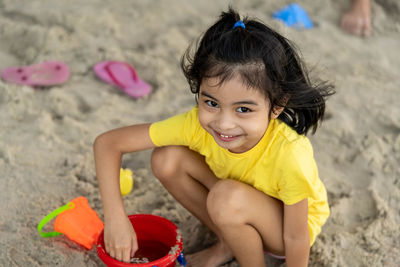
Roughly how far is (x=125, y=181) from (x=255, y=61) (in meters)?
0.71

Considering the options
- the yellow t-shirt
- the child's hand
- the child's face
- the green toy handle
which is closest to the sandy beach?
the green toy handle

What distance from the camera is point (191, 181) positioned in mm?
1446

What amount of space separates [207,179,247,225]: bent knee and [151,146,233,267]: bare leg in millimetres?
152

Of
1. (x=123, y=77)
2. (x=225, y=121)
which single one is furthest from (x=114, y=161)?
(x=123, y=77)

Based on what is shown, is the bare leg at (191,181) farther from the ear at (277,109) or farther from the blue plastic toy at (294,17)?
the blue plastic toy at (294,17)

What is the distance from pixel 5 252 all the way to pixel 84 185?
36cm

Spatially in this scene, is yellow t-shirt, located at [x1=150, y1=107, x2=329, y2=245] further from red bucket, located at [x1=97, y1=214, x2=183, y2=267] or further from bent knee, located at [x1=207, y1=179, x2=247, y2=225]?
red bucket, located at [x1=97, y1=214, x2=183, y2=267]

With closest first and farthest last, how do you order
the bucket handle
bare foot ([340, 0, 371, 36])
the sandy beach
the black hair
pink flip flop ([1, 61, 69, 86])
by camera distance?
the black hair → the bucket handle → the sandy beach → pink flip flop ([1, 61, 69, 86]) → bare foot ([340, 0, 371, 36])

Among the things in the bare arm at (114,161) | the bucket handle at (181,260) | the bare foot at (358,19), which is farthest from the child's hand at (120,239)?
the bare foot at (358,19)

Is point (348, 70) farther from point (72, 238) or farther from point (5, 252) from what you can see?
point (5, 252)

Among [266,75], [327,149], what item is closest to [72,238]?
[266,75]

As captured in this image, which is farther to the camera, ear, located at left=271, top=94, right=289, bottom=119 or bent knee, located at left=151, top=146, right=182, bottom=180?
bent knee, located at left=151, top=146, right=182, bottom=180

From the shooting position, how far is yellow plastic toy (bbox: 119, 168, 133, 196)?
163 cm

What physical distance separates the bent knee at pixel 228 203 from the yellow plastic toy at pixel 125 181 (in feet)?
1.44
